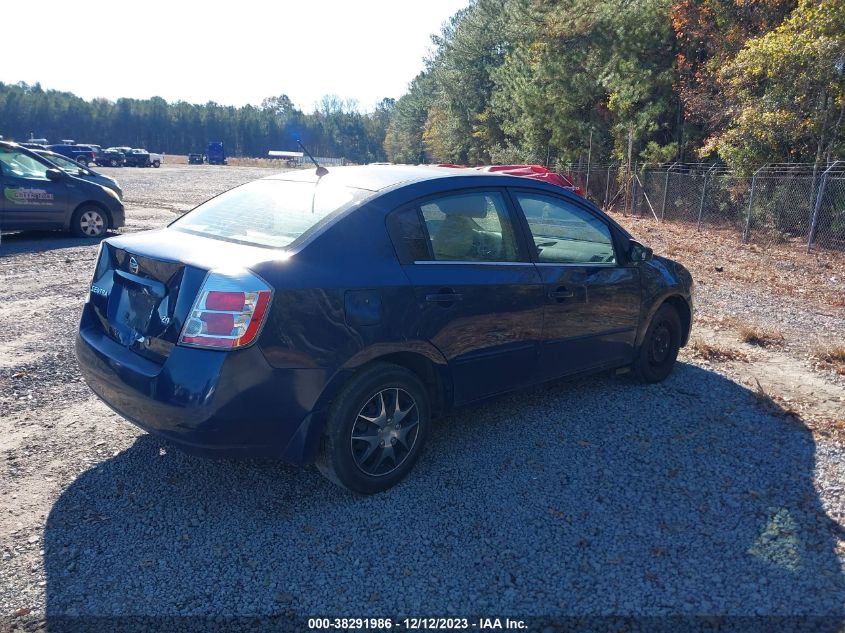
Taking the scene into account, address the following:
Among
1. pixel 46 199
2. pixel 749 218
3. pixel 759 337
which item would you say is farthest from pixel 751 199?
pixel 46 199

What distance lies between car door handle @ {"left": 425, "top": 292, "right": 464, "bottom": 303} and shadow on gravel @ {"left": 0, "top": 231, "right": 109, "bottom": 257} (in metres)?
9.49

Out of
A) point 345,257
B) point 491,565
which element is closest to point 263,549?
point 491,565

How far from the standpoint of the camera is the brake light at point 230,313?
3.01m

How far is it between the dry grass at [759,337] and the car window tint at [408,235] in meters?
4.63

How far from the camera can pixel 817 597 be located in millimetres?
2842

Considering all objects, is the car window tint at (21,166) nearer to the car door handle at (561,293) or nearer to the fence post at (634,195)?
the car door handle at (561,293)

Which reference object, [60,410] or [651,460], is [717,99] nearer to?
[651,460]

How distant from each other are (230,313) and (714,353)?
4.80 m

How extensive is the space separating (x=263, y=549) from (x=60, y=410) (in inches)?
89.7

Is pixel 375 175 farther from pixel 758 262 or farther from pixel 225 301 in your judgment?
pixel 758 262

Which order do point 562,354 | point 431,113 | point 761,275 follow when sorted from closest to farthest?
point 562,354, point 761,275, point 431,113

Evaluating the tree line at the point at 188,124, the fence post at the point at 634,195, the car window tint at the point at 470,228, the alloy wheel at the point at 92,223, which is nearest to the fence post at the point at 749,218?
the fence post at the point at 634,195

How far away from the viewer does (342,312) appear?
326 centimetres

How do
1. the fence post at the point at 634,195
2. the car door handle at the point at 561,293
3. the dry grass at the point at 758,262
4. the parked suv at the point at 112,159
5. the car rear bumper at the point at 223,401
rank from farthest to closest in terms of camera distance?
the parked suv at the point at 112,159
the fence post at the point at 634,195
the dry grass at the point at 758,262
the car door handle at the point at 561,293
the car rear bumper at the point at 223,401
